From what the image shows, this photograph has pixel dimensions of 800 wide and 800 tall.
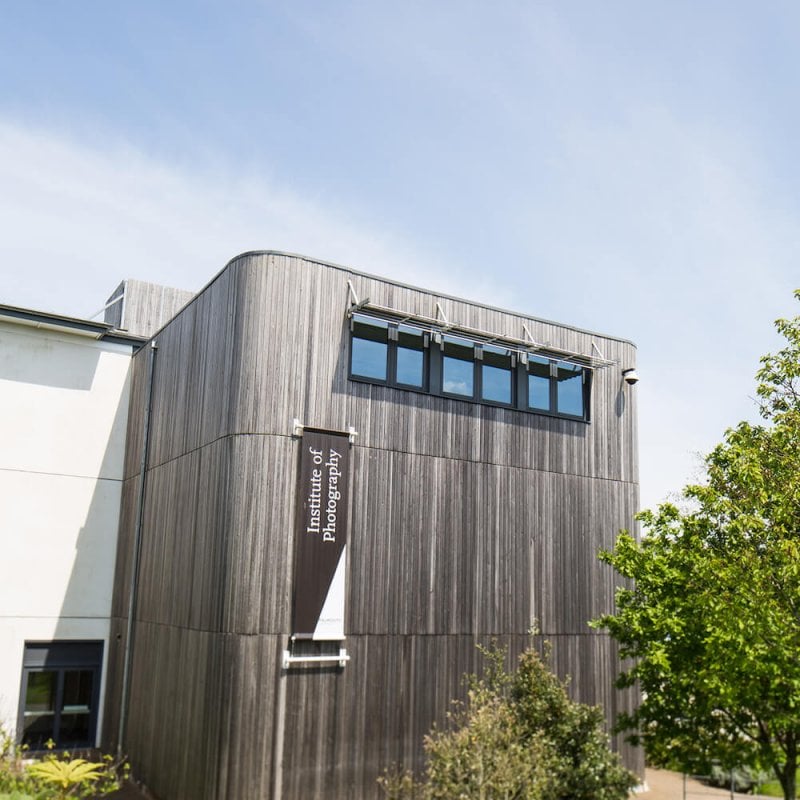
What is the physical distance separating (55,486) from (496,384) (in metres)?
10.2

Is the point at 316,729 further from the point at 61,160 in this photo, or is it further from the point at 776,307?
the point at 776,307

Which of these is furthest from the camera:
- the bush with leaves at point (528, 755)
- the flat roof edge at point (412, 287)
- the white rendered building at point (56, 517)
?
the white rendered building at point (56, 517)

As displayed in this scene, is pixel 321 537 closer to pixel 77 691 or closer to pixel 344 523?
pixel 344 523

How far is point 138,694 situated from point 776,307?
15.7m

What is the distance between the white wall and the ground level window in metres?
0.24

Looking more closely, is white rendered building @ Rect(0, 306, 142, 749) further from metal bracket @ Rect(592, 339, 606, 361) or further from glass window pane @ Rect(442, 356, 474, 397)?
metal bracket @ Rect(592, 339, 606, 361)

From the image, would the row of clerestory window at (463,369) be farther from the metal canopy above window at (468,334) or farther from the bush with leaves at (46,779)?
the bush with leaves at (46,779)

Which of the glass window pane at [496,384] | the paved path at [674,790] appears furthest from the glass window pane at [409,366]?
the paved path at [674,790]

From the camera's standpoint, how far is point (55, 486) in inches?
725

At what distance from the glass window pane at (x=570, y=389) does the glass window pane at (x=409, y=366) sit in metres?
3.42

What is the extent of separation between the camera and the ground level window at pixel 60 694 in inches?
683

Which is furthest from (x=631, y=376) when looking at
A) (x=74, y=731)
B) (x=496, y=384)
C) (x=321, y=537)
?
(x=74, y=731)

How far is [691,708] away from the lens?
1237 cm

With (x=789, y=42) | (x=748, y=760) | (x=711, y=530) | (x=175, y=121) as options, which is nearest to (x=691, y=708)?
(x=748, y=760)
